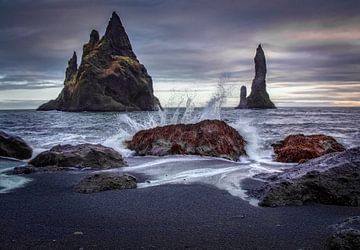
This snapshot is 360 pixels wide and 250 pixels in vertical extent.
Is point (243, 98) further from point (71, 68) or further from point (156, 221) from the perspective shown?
point (156, 221)

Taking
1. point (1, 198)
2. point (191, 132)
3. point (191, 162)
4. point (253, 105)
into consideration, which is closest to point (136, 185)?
point (1, 198)

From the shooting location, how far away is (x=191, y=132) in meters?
10.2

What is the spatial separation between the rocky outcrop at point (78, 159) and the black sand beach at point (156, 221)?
7.62 ft

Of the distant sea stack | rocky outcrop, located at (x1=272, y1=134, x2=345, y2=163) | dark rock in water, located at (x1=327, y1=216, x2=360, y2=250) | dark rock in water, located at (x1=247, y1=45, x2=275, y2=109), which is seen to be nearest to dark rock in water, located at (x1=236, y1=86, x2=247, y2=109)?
dark rock in water, located at (x1=247, y1=45, x2=275, y2=109)

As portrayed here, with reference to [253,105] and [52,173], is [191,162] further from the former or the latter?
[253,105]

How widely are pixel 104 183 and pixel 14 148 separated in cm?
509

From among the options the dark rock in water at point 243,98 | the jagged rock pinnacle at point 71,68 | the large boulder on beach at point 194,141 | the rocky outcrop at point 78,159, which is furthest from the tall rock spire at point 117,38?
the rocky outcrop at point 78,159

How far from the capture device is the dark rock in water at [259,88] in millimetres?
124250

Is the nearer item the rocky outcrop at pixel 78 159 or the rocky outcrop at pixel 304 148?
the rocky outcrop at pixel 78 159

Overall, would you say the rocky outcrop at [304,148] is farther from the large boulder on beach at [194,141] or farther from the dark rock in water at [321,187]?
the dark rock in water at [321,187]

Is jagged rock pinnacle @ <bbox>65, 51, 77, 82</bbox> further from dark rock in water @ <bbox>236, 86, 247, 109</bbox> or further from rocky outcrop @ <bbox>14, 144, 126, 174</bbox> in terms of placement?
rocky outcrop @ <bbox>14, 144, 126, 174</bbox>

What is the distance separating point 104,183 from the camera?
562cm

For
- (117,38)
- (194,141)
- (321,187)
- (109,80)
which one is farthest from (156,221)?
(117,38)

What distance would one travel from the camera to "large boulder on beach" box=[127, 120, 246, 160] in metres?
9.61
